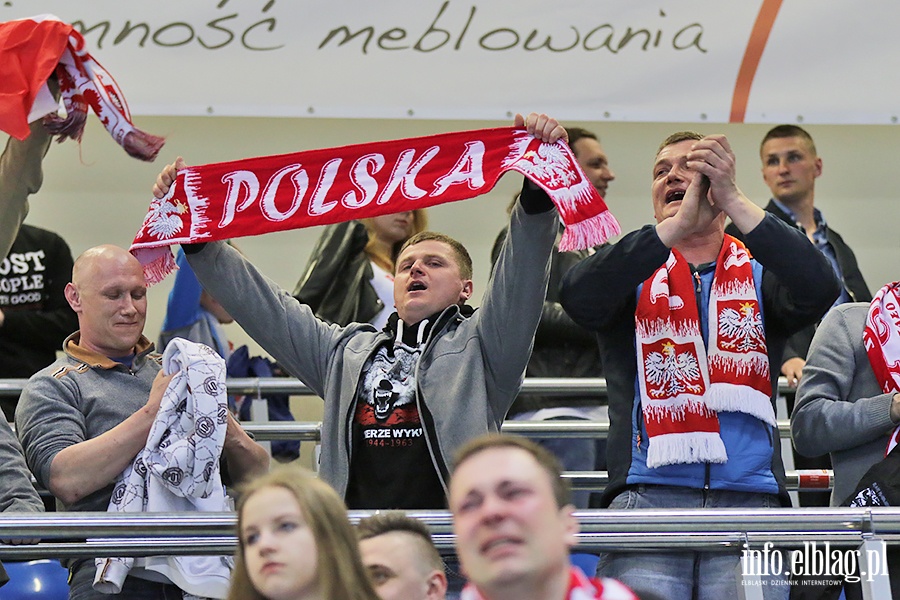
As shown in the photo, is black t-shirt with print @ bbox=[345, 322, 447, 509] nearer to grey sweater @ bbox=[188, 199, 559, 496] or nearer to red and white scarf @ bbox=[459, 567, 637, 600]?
grey sweater @ bbox=[188, 199, 559, 496]

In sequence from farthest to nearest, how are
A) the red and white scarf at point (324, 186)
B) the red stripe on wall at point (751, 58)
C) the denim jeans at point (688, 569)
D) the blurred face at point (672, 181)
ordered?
the red stripe on wall at point (751, 58), the red and white scarf at point (324, 186), the blurred face at point (672, 181), the denim jeans at point (688, 569)

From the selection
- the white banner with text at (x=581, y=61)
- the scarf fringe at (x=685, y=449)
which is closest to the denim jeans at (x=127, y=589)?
the scarf fringe at (x=685, y=449)

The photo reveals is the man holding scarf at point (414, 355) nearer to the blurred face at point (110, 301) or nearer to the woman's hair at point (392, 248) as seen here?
the blurred face at point (110, 301)

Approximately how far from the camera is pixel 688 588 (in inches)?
136

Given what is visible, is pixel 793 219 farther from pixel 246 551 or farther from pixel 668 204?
pixel 246 551

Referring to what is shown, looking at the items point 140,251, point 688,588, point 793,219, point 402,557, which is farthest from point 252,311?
point 793,219

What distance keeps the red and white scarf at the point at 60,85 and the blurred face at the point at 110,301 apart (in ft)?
1.92

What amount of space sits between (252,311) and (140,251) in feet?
1.36

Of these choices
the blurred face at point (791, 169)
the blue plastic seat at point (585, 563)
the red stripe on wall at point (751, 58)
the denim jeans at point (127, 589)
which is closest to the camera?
the denim jeans at point (127, 589)

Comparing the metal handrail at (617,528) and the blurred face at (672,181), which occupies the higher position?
the blurred face at (672,181)

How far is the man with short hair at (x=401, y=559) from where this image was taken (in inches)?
120

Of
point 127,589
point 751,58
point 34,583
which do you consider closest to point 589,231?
point 127,589

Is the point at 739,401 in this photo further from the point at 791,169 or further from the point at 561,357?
the point at 791,169

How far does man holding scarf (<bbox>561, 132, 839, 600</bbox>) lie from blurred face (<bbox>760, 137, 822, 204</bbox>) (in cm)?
188
